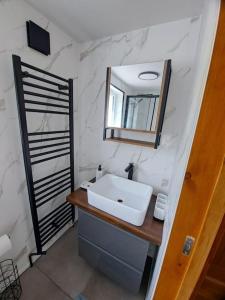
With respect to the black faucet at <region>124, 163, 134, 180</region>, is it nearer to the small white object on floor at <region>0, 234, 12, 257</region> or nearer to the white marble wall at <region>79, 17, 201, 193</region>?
the white marble wall at <region>79, 17, 201, 193</region>

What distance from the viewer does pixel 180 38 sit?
1125 mm

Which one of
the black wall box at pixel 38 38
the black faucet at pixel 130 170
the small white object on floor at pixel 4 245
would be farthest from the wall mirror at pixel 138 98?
the small white object on floor at pixel 4 245

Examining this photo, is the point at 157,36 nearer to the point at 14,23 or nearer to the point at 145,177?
the point at 14,23

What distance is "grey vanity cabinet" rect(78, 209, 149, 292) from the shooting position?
3.54ft

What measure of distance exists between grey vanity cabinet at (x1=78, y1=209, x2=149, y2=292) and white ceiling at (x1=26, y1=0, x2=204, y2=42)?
63.6 inches

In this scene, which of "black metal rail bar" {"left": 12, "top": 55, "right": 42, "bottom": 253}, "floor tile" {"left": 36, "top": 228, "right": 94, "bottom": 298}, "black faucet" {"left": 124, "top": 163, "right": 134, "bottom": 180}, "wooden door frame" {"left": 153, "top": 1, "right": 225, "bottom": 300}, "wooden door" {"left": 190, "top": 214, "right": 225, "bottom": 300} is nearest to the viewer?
"wooden door frame" {"left": 153, "top": 1, "right": 225, "bottom": 300}

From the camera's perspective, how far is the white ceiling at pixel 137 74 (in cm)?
117

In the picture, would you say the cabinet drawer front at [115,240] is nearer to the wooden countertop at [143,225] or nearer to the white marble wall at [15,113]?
the wooden countertop at [143,225]

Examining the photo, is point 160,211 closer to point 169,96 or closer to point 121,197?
point 121,197

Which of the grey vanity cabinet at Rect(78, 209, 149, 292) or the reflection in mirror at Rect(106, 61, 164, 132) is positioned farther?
the reflection in mirror at Rect(106, 61, 164, 132)

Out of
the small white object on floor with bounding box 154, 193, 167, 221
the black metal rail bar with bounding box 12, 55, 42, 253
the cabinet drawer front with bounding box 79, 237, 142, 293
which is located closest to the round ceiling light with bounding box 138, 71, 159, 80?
the black metal rail bar with bounding box 12, 55, 42, 253

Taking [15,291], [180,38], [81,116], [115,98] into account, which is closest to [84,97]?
[81,116]

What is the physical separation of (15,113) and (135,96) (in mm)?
999

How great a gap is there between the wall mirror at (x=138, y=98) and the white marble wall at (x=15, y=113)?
52 centimetres
